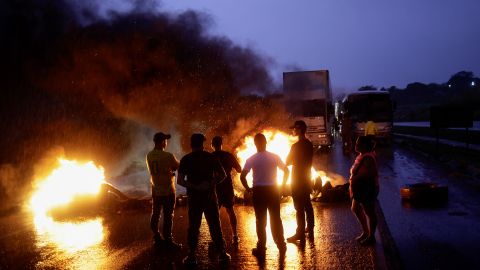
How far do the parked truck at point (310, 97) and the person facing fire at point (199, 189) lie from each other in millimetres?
20098

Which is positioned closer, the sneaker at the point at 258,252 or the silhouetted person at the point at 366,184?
the sneaker at the point at 258,252

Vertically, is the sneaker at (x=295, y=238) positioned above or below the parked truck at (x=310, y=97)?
below

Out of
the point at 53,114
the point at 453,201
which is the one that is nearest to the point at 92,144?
the point at 53,114

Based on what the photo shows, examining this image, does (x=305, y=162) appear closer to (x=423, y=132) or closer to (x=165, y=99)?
(x=165, y=99)

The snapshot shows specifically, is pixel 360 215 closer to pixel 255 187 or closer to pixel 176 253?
pixel 255 187

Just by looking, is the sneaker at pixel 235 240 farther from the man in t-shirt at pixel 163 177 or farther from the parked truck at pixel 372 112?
the parked truck at pixel 372 112

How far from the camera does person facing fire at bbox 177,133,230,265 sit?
661 cm

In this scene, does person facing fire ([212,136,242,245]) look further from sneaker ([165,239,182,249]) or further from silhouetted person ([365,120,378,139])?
silhouetted person ([365,120,378,139])

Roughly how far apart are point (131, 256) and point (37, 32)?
10.7m

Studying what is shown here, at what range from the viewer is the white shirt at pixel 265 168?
6918 millimetres

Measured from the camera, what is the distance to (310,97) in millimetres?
26734

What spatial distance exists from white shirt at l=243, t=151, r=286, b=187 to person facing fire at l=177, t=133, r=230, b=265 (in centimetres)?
54

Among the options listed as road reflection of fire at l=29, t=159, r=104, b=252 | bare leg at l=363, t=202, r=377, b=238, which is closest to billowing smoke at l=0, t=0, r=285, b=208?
road reflection of fire at l=29, t=159, r=104, b=252

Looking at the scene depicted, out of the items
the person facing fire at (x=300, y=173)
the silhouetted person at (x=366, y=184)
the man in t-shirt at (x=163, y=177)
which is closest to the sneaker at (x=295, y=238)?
the person facing fire at (x=300, y=173)
